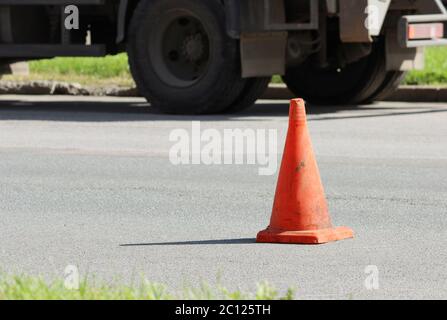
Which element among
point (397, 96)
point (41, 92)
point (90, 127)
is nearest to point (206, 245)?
point (90, 127)

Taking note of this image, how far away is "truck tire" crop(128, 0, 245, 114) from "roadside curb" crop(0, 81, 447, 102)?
238 centimetres

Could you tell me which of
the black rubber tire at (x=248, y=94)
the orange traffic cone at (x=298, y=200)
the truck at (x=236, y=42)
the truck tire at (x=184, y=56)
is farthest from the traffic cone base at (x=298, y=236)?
the black rubber tire at (x=248, y=94)

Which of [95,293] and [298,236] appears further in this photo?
[298,236]

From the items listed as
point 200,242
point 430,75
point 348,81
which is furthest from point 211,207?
point 430,75

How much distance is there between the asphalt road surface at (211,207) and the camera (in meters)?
7.20

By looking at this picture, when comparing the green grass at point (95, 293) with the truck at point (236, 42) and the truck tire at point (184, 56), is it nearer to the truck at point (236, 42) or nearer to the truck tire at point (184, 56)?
the truck at point (236, 42)

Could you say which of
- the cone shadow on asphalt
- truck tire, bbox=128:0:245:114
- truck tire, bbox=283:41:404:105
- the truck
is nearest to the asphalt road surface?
the cone shadow on asphalt

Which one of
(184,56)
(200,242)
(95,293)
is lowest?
(200,242)

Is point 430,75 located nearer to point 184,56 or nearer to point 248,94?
point 248,94

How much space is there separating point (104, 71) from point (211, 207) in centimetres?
1114

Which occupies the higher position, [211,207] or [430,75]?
[430,75]

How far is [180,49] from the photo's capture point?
16.3m

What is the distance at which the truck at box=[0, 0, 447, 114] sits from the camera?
50.0 ft

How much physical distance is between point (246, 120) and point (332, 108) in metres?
2.12
